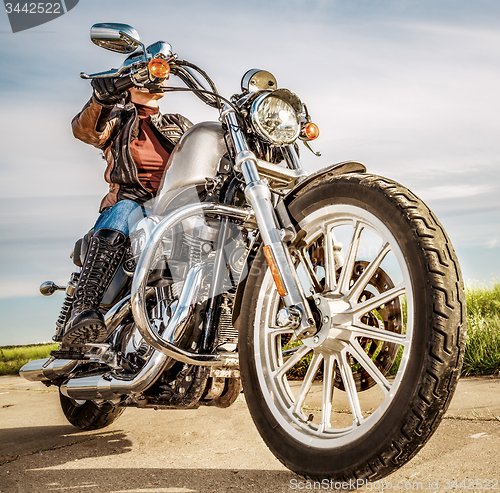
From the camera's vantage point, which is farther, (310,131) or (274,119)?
(310,131)

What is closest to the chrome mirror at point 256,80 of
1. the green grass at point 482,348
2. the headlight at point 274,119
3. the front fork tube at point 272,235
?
the headlight at point 274,119

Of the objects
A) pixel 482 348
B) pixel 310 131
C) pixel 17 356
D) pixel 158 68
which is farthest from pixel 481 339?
pixel 17 356

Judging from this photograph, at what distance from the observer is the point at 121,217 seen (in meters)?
2.57

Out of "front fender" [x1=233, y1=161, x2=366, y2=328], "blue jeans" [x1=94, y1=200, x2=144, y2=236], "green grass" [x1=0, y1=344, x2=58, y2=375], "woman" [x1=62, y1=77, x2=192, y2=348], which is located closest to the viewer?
"front fender" [x1=233, y1=161, x2=366, y2=328]

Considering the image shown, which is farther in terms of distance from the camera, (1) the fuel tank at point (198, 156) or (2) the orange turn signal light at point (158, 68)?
(1) the fuel tank at point (198, 156)

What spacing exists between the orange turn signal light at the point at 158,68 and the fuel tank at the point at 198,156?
0.35 metres

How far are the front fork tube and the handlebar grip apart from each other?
549 mm

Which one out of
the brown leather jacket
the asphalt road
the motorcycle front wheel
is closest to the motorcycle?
the motorcycle front wheel

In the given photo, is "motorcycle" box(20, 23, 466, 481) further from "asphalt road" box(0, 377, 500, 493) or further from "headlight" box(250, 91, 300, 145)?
"asphalt road" box(0, 377, 500, 493)

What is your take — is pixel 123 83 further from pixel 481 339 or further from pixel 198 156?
pixel 481 339

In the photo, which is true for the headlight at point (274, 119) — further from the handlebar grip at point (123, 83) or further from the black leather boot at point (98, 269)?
the black leather boot at point (98, 269)

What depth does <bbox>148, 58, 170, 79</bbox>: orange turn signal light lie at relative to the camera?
199 centimetres

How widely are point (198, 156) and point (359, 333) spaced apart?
1.13 metres

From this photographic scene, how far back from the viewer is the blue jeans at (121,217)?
2.55 meters
